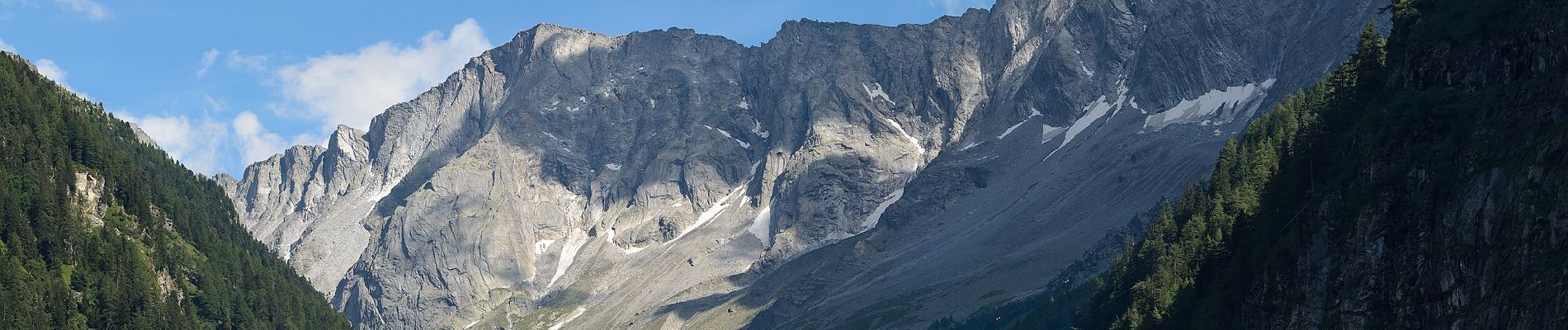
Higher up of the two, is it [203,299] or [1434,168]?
[203,299]

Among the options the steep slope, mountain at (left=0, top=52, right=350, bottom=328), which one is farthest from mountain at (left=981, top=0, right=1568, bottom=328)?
mountain at (left=0, top=52, right=350, bottom=328)

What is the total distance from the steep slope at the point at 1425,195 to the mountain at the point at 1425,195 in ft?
0.24

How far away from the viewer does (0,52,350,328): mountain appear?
108812 millimetres

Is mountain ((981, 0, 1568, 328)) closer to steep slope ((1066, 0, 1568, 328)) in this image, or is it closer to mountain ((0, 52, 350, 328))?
steep slope ((1066, 0, 1568, 328))

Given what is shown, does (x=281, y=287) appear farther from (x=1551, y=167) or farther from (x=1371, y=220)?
(x=1551, y=167)

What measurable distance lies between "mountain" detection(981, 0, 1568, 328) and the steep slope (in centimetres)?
7

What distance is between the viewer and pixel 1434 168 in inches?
2317

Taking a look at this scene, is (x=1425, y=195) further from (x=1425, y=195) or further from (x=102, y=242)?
(x=102, y=242)

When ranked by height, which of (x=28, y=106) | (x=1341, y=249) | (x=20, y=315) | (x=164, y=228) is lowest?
(x=1341, y=249)

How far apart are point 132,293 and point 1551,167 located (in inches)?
3809

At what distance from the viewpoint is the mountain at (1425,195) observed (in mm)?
48906

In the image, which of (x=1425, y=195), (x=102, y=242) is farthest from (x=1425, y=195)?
(x=102, y=242)

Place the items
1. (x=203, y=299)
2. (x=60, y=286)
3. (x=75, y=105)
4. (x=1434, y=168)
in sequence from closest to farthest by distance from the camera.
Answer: (x=1434, y=168) → (x=60, y=286) → (x=203, y=299) → (x=75, y=105)

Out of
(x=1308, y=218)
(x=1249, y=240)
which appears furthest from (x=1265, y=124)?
(x=1308, y=218)
